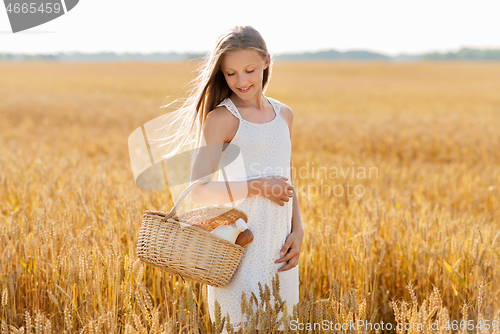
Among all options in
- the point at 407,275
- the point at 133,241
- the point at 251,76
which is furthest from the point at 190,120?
the point at 407,275

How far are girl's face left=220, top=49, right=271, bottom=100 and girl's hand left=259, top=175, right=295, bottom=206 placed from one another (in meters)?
0.36

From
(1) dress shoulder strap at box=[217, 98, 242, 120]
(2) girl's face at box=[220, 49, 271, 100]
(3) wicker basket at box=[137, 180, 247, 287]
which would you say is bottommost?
(3) wicker basket at box=[137, 180, 247, 287]

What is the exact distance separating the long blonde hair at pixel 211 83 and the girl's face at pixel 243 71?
0.02 meters

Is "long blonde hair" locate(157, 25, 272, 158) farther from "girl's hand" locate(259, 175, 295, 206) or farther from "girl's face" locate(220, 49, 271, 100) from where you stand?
"girl's hand" locate(259, 175, 295, 206)

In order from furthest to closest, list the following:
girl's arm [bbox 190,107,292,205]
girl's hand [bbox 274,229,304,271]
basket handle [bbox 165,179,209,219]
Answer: girl's hand [bbox 274,229,304,271]
girl's arm [bbox 190,107,292,205]
basket handle [bbox 165,179,209,219]

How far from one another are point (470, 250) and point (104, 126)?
10468 millimetres

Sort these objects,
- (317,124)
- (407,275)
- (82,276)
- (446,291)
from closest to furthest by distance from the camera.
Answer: (82,276) < (446,291) < (407,275) < (317,124)

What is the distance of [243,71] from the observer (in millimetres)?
1749

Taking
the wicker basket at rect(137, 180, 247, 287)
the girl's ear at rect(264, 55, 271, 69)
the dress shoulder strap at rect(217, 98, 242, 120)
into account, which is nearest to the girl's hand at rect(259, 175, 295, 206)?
the wicker basket at rect(137, 180, 247, 287)

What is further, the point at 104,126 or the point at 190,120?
the point at 104,126

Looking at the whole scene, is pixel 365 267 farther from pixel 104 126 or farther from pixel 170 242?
pixel 104 126

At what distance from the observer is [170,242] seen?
5.08 feet

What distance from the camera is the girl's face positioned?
173 cm

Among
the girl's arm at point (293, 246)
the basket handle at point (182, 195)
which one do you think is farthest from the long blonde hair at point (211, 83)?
the girl's arm at point (293, 246)
